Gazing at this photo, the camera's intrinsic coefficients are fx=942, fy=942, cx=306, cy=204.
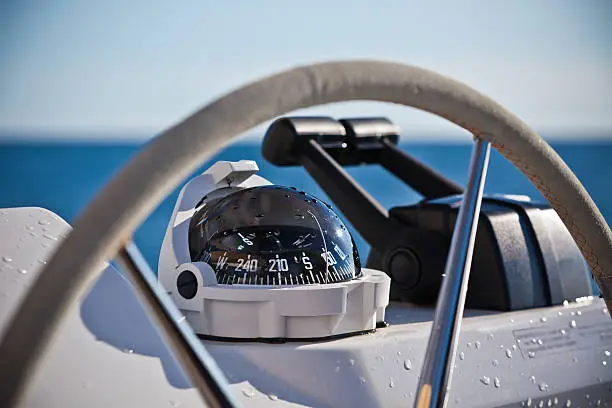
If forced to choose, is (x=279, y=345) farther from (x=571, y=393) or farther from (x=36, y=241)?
(x=571, y=393)

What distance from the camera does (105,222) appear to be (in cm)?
42

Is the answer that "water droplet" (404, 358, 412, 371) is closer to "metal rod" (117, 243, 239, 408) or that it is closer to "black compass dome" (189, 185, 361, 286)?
"black compass dome" (189, 185, 361, 286)

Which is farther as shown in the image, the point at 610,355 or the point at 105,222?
the point at 610,355

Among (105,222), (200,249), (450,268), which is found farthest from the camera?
(200,249)

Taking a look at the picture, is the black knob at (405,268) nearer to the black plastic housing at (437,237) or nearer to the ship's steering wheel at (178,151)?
the black plastic housing at (437,237)

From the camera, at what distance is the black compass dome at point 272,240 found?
0.88m

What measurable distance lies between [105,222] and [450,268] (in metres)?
0.28

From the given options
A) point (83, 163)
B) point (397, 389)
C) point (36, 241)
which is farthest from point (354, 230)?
point (83, 163)

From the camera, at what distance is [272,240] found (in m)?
0.90

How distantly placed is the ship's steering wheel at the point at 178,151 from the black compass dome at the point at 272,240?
0.31 meters

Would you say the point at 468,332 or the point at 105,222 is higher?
the point at 105,222

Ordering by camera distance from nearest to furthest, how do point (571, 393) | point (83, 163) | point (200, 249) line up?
point (200, 249), point (571, 393), point (83, 163)

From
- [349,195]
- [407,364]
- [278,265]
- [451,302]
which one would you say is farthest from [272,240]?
[349,195]

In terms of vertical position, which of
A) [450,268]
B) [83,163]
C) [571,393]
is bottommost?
[83,163]
